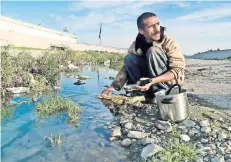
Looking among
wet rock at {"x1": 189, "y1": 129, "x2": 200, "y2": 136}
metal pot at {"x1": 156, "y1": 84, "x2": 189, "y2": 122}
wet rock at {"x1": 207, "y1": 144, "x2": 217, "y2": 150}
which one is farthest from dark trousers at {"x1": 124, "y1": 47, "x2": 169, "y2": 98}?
wet rock at {"x1": 207, "y1": 144, "x2": 217, "y2": 150}

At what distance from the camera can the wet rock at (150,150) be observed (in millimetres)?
3269

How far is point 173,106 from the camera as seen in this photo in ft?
13.2

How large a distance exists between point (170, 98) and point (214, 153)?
0.96 meters

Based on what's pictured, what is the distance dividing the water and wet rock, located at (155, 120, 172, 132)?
0.58 m

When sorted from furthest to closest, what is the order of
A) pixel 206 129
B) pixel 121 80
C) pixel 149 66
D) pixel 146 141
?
pixel 121 80, pixel 149 66, pixel 206 129, pixel 146 141

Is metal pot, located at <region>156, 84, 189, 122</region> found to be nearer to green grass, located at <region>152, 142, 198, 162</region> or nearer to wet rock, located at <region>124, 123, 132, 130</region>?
wet rock, located at <region>124, 123, 132, 130</region>

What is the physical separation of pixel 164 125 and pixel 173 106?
0.26 metres

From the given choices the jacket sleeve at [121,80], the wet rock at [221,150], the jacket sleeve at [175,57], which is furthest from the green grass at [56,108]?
the wet rock at [221,150]

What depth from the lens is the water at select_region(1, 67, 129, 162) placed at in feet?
11.5

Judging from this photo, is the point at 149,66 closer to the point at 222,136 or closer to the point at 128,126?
the point at 128,126

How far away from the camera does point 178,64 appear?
14.7ft

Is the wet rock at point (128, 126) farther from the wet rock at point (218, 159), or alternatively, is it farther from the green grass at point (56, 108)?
the wet rock at point (218, 159)

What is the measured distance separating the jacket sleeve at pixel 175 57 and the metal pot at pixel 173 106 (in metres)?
0.39

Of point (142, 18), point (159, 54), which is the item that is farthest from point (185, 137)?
point (142, 18)
